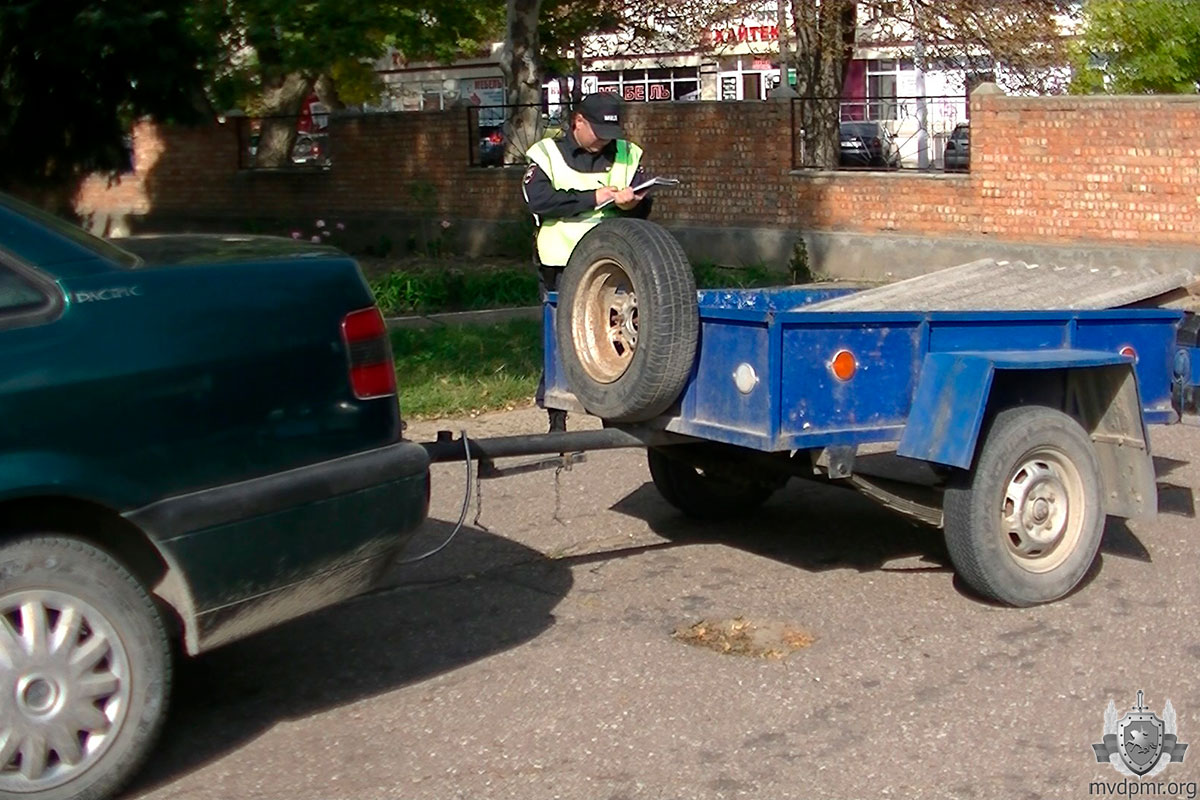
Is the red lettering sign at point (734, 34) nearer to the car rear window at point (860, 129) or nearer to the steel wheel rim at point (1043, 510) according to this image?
the car rear window at point (860, 129)

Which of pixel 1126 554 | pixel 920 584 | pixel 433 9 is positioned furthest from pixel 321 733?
pixel 433 9

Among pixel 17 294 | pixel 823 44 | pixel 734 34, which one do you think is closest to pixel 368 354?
pixel 17 294

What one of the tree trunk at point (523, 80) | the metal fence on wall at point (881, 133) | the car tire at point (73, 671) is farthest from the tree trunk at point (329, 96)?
the car tire at point (73, 671)

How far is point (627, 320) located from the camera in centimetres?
600

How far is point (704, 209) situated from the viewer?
19.2 meters

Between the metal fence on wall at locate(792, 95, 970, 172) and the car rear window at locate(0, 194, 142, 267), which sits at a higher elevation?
the metal fence on wall at locate(792, 95, 970, 172)

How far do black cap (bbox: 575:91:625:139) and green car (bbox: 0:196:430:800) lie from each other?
236 centimetres

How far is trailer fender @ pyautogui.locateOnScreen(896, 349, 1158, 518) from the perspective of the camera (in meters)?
5.64

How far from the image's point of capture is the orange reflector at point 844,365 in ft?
18.3

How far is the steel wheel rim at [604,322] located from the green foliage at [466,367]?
337cm

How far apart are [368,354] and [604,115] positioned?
98.7 inches

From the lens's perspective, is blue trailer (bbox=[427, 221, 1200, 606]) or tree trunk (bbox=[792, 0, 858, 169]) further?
tree trunk (bbox=[792, 0, 858, 169])

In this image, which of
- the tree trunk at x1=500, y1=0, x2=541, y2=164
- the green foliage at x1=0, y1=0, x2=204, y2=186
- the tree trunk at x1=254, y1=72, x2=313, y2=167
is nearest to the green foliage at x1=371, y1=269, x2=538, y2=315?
the green foliage at x1=0, y1=0, x2=204, y2=186

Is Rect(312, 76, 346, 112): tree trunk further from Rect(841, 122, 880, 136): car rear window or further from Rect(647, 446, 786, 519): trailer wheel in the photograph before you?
Rect(647, 446, 786, 519): trailer wheel
